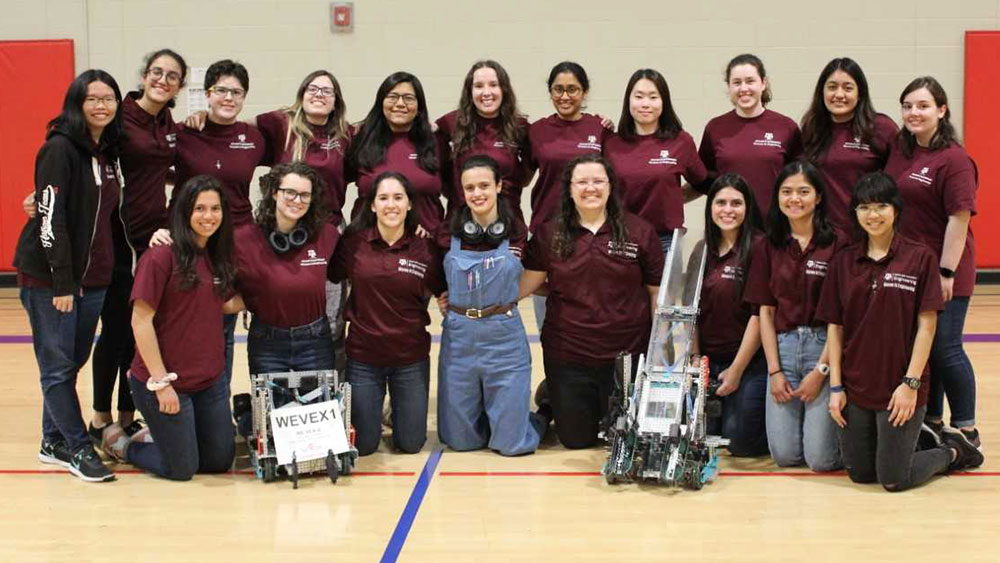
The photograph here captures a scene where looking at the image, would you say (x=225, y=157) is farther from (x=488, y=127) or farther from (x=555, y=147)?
(x=555, y=147)

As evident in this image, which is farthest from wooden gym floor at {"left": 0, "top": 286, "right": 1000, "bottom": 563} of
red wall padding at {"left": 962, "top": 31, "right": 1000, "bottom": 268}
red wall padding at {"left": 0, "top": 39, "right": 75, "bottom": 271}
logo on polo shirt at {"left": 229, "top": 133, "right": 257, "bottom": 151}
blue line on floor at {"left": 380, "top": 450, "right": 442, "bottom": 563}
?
red wall padding at {"left": 0, "top": 39, "right": 75, "bottom": 271}

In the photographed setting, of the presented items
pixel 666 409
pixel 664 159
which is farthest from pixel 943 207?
pixel 666 409

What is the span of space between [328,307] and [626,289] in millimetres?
1306

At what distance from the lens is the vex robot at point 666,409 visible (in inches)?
161

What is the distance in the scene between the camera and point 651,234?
4.59m

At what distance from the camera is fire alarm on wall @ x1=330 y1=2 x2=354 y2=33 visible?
8659 mm

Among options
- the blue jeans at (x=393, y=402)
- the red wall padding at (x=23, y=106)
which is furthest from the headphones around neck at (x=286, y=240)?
the red wall padding at (x=23, y=106)

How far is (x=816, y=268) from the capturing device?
4.29 metres

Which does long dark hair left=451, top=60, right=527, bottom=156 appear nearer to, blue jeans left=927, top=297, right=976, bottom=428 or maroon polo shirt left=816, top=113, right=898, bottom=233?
maroon polo shirt left=816, top=113, right=898, bottom=233

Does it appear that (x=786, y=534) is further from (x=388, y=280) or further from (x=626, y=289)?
(x=388, y=280)

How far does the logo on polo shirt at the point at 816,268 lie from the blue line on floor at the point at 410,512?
65.2 inches

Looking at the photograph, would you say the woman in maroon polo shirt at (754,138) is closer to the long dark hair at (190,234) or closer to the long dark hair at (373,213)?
the long dark hair at (373,213)

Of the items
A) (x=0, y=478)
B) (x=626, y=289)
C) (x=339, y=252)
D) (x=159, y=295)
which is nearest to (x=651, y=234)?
(x=626, y=289)

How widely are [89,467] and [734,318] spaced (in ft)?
8.55
